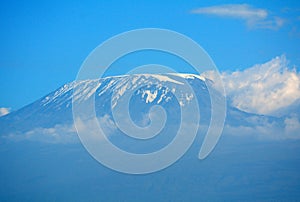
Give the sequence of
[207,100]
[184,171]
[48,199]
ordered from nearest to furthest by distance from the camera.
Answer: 1. [48,199]
2. [184,171]
3. [207,100]

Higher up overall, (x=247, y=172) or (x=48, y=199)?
(x=247, y=172)

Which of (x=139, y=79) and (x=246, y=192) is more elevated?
(x=139, y=79)

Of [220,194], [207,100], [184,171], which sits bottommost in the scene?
[220,194]

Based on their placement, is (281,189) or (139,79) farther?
(139,79)

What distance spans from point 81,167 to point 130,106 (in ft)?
81.8

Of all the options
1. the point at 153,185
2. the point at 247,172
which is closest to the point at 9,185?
the point at 153,185

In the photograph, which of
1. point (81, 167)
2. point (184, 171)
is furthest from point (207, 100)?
point (81, 167)

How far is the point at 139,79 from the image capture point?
19850cm

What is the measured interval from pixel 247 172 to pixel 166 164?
2365cm

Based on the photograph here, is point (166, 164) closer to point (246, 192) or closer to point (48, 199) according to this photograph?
point (246, 192)

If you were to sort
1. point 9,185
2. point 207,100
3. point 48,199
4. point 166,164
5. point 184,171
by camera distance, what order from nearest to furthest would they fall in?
point 48,199
point 9,185
point 184,171
point 166,164
point 207,100

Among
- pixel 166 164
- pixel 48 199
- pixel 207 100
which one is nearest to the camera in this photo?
pixel 48 199

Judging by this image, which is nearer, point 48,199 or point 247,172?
point 48,199

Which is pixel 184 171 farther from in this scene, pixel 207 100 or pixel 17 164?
pixel 17 164
